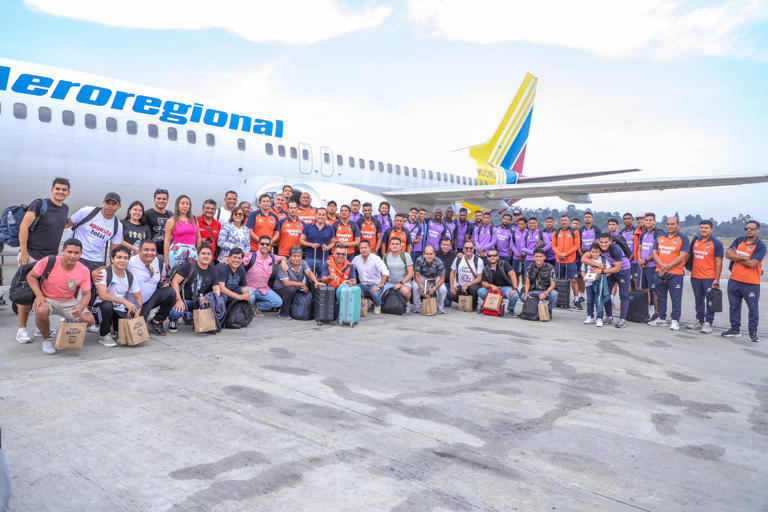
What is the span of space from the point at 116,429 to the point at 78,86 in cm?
747

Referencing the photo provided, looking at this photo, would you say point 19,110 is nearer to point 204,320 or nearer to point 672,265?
point 204,320

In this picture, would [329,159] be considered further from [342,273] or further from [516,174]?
[516,174]

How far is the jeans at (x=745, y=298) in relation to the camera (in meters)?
7.23

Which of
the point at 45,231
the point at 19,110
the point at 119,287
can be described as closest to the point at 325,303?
the point at 119,287

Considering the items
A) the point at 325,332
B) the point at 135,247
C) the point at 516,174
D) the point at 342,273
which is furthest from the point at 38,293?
the point at 516,174

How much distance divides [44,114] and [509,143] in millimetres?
18553

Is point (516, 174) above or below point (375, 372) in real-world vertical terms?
above

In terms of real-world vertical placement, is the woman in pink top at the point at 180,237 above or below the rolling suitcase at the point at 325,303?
above

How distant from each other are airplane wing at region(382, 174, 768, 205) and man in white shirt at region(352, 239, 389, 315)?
5636mm

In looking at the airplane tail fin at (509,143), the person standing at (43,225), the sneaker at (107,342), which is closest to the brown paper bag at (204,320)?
the sneaker at (107,342)

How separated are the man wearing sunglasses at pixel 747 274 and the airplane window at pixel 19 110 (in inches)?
431

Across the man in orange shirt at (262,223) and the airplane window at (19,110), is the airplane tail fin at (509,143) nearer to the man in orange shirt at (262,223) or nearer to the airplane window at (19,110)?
the man in orange shirt at (262,223)

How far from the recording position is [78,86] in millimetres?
8469

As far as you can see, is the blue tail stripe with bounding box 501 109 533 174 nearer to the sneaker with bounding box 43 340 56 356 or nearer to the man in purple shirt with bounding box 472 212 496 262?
the man in purple shirt with bounding box 472 212 496 262
